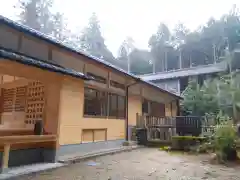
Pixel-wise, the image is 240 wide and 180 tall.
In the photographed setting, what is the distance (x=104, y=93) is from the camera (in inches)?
363

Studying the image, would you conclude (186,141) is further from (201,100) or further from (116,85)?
(201,100)

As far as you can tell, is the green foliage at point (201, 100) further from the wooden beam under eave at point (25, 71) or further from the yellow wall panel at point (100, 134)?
the wooden beam under eave at point (25, 71)

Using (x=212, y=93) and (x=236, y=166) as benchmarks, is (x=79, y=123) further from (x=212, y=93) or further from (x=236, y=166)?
(x=212, y=93)

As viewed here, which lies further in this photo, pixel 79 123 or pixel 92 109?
pixel 92 109

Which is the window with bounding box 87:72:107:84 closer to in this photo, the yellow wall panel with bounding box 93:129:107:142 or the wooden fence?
the yellow wall panel with bounding box 93:129:107:142

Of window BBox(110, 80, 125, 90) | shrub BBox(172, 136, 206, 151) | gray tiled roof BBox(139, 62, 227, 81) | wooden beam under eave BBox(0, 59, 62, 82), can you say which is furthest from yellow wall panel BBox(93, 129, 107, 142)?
gray tiled roof BBox(139, 62, 227, 81)

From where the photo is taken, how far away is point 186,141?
8.91 metres

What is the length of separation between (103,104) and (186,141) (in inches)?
142

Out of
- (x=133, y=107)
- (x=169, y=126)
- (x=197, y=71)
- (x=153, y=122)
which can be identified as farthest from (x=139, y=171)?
(x=197, y=71)

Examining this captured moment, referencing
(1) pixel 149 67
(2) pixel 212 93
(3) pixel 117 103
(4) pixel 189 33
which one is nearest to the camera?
(3) pixel 117 103

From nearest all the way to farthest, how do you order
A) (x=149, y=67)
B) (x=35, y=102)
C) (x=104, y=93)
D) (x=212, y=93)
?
(x=35, y=102), (x=104, y=93), (x=212, y=93), (x=149, y=67)

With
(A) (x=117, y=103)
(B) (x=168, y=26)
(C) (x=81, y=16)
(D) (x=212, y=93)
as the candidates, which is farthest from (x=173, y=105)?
(C) (x=81, y=16)

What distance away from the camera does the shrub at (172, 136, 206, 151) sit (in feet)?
29.2

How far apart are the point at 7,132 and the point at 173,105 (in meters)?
13.7
